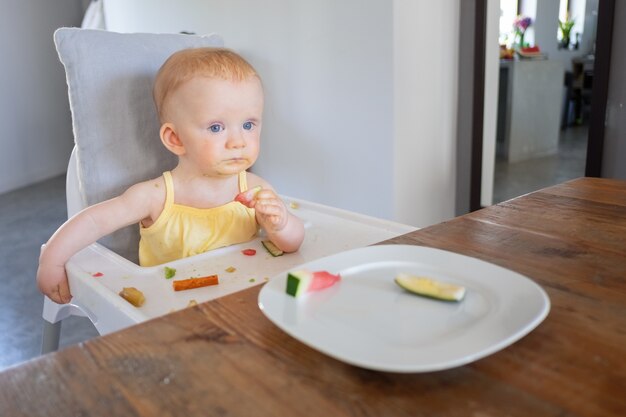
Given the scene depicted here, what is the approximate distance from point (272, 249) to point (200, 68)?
0.29 m

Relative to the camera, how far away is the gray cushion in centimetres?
96

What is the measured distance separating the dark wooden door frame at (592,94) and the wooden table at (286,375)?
4.62 ft

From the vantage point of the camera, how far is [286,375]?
346mm

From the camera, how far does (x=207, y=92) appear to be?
0.84m

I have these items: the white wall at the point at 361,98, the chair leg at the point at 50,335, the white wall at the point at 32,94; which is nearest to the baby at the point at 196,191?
the chair leg at the point at 50,335

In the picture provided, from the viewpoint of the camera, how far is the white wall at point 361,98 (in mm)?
1761

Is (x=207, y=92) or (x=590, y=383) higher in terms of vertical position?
(x=207, y=92)

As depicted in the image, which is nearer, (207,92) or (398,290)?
(398,290)

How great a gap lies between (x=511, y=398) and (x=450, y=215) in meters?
1.77

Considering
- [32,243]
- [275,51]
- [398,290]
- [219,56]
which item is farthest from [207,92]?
[32,243]

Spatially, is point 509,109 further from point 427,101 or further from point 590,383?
point 590,383

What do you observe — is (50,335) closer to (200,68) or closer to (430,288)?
(200,68)

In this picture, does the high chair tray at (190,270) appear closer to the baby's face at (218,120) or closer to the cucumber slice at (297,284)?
the baby's face at (218,120)

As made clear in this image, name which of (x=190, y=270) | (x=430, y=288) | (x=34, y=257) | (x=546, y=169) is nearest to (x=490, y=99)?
(x=546, y=169)
